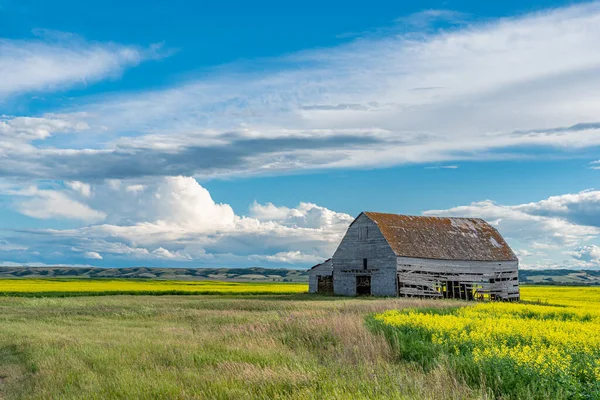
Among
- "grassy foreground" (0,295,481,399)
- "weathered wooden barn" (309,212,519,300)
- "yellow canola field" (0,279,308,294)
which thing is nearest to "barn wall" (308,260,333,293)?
"weathered wooden barn" (309,212,519,300)

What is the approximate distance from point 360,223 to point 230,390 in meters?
45.5

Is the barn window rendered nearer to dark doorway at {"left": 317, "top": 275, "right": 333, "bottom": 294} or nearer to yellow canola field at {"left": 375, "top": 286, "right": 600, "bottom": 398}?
dark doorway at {"left": 317, "top": 275, "right": 333, "bottom": 294}

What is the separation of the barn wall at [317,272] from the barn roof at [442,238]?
716 cm

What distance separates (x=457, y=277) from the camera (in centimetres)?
5497

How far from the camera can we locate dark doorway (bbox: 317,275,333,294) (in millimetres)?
58906

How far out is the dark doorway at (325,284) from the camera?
58906mm

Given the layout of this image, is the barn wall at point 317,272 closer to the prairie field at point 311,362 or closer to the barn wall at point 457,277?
the barn wall at point 457,277

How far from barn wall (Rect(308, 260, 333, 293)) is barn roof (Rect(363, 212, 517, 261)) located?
716cm

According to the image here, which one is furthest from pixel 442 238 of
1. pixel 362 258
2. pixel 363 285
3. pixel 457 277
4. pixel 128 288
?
pixel 128 288

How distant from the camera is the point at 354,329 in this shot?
1714 cm

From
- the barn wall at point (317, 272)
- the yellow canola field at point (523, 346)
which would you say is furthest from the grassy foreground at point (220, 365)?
the barn wall at point (317, 272)

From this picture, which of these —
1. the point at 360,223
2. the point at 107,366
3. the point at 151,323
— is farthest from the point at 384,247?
the point at 107,366

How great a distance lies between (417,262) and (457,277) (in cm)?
503

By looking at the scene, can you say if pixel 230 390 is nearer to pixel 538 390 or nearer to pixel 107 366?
pixel 107 366
